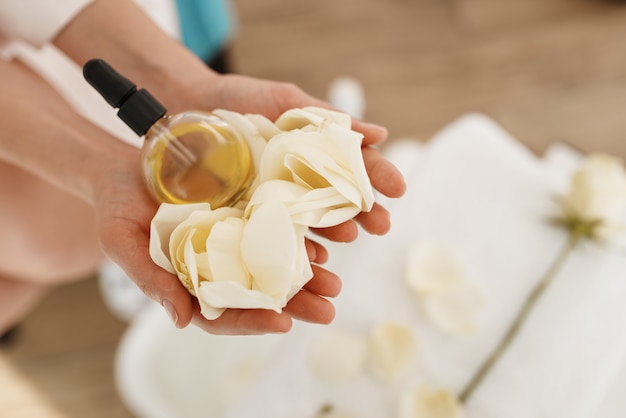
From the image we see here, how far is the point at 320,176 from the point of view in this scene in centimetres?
52

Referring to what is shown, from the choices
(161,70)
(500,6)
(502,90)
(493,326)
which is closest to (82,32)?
(161,70)

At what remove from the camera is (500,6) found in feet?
5.46

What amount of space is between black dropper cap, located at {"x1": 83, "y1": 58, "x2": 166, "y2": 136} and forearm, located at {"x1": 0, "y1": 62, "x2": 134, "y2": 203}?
0.13 meters

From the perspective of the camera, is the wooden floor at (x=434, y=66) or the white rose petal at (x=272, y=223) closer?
the white rose petal at (x=272, y=223)

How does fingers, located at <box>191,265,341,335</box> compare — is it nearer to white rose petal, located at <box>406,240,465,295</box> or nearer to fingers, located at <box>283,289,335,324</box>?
fingers, located at <box>283,289,335,324</box>

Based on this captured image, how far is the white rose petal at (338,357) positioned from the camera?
72 cm

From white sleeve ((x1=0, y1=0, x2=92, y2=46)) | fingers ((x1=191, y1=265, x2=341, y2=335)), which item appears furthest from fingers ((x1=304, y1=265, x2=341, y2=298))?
white sleeve ((x1=0, y1=0, x2=92, y2=46))

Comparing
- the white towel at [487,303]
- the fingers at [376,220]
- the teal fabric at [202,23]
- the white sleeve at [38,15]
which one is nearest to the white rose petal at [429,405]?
the white towel at [487,303]

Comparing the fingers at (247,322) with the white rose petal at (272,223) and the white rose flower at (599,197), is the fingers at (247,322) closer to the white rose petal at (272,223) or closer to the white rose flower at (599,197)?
the white rose petal at (272,223)

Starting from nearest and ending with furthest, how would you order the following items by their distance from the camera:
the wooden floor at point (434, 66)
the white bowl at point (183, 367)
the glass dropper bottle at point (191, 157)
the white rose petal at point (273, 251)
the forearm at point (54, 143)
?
the white rose petal at point (273, 251)
the glass dropper bottle at point (191, 157)
the forearm at point (54, 143)
the white bowl at point (183, 367)
the wooden floor at point (434, 66)

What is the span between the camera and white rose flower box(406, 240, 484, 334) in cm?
75

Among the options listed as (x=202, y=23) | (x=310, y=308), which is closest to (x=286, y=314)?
(x=310, y=308)

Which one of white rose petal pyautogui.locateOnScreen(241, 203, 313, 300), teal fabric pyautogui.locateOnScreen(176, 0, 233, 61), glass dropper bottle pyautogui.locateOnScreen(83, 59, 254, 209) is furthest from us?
teal fabric pyautogui.locateOnScreen(176, 0, 233, 61)

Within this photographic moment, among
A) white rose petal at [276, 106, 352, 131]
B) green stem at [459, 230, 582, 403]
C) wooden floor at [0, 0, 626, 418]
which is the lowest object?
wooden floor at [0, 0, 626, 418]
